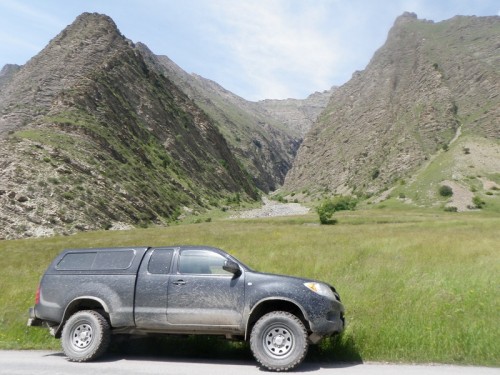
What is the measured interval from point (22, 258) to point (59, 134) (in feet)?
127

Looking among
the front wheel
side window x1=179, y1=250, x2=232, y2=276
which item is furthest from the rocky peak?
the front wheel

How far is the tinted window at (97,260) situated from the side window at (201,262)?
1.13 metres

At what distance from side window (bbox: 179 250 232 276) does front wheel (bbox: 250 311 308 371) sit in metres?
1.21

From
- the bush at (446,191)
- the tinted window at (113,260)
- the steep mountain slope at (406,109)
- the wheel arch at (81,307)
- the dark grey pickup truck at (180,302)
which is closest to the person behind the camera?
the dark grey pickup truck at (180,302)

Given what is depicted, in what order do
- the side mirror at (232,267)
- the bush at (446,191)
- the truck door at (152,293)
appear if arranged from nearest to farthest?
1. the side mirror at (232,267)
2. the truck door at (152,293)
3. the bush at (446,191)

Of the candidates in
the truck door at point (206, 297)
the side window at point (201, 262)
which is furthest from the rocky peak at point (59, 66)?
the truck door at point (206, 297)

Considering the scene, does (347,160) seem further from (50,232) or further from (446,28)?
(50,232)

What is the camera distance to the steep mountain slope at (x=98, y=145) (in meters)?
45.2

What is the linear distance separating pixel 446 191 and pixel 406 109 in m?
51.0

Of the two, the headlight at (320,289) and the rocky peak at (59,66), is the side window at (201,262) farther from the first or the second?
the rocky peak at (59,66)

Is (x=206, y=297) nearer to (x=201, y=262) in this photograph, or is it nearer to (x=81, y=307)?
(x=201, y=262)

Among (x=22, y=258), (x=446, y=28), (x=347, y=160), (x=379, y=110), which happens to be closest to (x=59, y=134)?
(x=22, y=258)

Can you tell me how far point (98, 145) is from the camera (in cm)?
6172

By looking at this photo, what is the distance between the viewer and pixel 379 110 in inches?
5212
